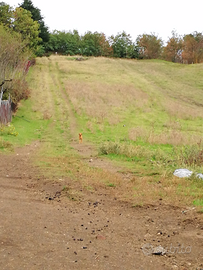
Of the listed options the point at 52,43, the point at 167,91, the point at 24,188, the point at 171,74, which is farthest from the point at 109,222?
the point at 52,43

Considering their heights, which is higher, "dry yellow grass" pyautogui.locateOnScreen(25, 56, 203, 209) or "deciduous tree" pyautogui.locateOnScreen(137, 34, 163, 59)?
"deciduous tree" pyautogui.locateOnScreen(137, 34, 163, 59)

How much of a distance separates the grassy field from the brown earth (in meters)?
0.87

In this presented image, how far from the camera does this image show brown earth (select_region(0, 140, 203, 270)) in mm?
4676

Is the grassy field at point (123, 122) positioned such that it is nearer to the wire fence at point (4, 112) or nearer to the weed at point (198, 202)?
the weed at point (198, 202)

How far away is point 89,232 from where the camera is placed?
571cm

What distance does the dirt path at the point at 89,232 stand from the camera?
4672 mm

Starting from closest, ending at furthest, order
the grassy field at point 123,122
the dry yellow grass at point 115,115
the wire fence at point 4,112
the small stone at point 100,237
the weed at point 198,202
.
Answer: the small stone at point 100,237, the weed at point 198,202, the dry yellow grass at point 115,115, the grassy field at point 123,122, the wire fence at point 4,112

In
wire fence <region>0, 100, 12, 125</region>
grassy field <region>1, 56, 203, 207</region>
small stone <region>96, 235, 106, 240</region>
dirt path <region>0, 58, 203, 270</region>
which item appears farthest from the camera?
wire fence <region>0, 100, 12, 125</region>

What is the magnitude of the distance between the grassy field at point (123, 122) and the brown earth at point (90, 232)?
87 cm

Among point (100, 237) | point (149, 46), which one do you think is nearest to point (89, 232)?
point (100, 237)

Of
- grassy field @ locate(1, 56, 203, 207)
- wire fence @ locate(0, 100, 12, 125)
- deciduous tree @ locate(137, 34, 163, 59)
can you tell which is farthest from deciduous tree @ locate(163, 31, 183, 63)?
wire fence @ locate(0, 100, 12, 125)

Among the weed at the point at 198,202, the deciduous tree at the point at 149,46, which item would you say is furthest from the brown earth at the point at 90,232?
the deciduous tree at the point at 149,46

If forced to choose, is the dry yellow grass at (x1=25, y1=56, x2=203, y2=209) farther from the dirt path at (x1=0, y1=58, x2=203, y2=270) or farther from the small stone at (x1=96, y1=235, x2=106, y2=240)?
the small stone at (x1=96, y1=235, x2=106, y2=240)

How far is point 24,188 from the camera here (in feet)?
26.7
